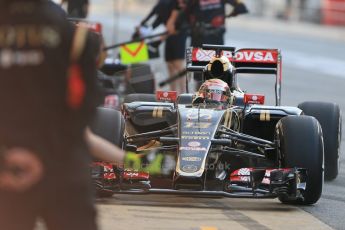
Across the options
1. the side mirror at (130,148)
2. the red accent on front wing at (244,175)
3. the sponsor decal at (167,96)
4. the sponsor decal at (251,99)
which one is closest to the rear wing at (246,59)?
the sponsor decal at (167,96)

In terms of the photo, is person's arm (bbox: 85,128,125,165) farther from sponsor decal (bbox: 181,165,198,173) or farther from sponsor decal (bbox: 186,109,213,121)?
sponsor decal (bbox: 186,109,213,121)

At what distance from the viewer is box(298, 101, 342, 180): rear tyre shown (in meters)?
9.91

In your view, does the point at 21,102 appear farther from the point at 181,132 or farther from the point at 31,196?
the point at 181,132

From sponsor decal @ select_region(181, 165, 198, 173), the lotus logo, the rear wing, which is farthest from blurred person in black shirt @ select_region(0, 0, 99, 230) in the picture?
the rear wing

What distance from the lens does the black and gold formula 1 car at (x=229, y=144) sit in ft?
27.8

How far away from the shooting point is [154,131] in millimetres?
9422

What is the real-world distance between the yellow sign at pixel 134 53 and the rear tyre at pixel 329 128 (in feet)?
17.4

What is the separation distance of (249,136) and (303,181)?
26.7 inches

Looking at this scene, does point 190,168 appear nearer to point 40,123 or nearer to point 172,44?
→ point 40,123

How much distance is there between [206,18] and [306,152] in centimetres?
702

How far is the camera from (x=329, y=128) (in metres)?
9.97

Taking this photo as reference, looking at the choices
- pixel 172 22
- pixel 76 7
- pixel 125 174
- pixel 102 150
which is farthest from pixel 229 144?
pixel 76 7

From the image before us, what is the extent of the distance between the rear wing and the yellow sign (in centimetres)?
420

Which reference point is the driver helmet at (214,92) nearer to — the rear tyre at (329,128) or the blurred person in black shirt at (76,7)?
the rear tyre at (329,128)
